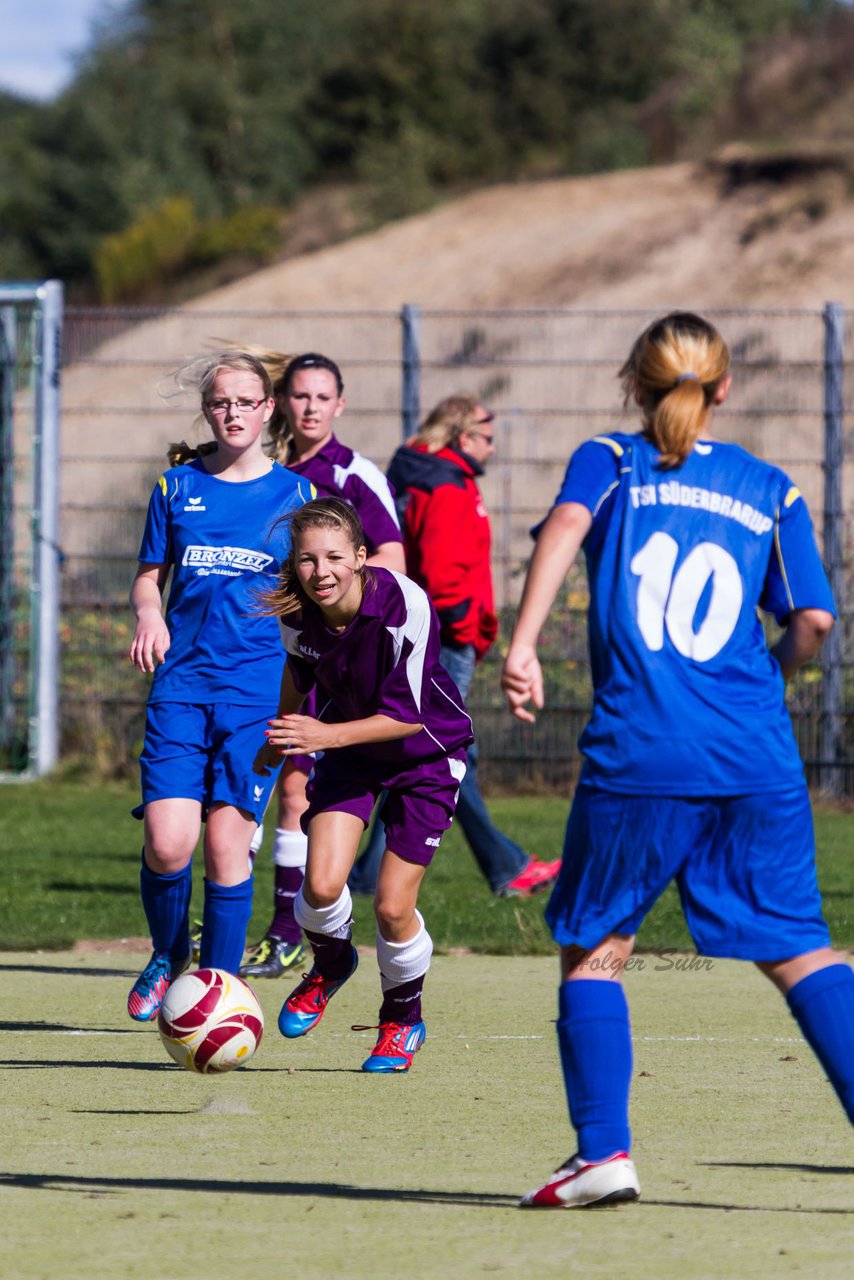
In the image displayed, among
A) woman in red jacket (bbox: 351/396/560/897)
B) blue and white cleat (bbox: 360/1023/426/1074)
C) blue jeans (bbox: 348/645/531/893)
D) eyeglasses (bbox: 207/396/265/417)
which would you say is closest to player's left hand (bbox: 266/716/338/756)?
blue and white cleat (bbox: 360/1023/426/1074)

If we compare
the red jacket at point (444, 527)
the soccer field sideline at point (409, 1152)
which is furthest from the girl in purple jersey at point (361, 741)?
the red jacket at point (444, 527)

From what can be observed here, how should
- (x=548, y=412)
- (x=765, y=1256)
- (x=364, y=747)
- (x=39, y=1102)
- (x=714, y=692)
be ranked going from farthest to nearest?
1. (x=548, y=412)
2. (x=364, y=747)
3. (x=39, y=1102)
4. (x=714, y=692)
5. (x=765, y=1256)

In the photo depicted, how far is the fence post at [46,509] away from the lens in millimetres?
15469

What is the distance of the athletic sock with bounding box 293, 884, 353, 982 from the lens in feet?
19.4

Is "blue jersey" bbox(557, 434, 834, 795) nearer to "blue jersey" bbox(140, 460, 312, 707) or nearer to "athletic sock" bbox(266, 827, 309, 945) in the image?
"blue jersey" bbox(140, 460, 312, 707)

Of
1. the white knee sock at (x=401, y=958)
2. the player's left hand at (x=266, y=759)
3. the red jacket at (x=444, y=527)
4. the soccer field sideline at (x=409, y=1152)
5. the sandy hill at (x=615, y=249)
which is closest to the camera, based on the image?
the soccer field sideline at (x=409, y=1152)

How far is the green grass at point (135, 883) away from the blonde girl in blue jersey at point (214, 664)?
264 centimetres

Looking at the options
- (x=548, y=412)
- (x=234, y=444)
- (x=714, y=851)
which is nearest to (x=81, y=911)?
(x=234, y=444)

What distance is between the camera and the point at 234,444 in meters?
6.25

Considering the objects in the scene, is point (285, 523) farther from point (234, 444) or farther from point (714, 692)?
point (714, 692)

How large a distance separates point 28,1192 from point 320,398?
3.73 meters

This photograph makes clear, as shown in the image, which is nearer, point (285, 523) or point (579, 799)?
point (579, 799)

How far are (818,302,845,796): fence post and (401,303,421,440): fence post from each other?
3.00m

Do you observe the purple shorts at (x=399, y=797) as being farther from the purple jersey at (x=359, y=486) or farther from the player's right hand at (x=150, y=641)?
the purple jersey at (x=359, y=486)
